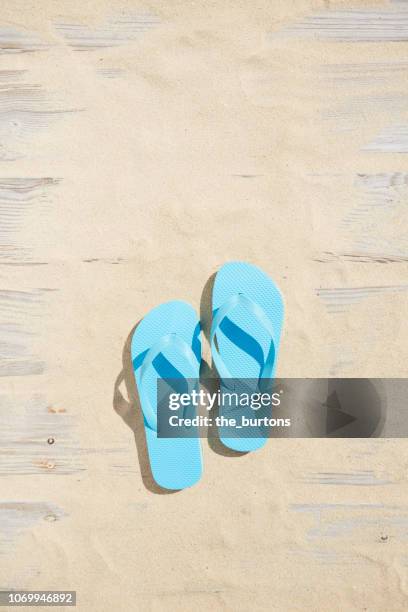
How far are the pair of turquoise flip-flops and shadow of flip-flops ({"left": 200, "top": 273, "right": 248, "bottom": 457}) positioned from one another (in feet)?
0.06

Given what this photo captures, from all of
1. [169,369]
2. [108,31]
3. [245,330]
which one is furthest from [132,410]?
[108,31]

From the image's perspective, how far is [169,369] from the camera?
1244 millimetres

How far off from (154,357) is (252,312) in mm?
253

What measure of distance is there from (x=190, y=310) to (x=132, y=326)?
147 millimetres

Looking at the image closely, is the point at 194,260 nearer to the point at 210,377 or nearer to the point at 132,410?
the point at 210,377

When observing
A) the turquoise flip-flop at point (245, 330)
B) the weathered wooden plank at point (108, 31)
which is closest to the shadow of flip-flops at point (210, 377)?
the turquoise flip-flop at point (245, 330)

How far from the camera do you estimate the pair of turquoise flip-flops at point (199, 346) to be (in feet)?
4.02

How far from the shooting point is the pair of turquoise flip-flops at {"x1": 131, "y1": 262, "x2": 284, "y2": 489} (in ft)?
4.02

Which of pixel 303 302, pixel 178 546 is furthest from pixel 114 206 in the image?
pixel 178 546

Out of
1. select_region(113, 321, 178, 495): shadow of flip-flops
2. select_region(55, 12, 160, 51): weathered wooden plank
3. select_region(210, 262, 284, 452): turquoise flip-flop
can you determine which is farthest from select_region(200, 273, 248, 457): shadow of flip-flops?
select_region(55, 12, 160, 51): weathered wooden plank

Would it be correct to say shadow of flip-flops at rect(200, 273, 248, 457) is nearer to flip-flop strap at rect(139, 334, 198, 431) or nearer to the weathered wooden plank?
flip-flop strap at rect(139, 334, 198, 431)

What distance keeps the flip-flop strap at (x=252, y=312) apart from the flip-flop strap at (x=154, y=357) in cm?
6

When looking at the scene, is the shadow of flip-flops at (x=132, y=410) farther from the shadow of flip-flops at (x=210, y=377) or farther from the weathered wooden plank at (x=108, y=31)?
the weathered wooden plank at (x=108, y=31)

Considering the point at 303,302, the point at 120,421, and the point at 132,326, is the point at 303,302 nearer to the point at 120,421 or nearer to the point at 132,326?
the point at 132,326
